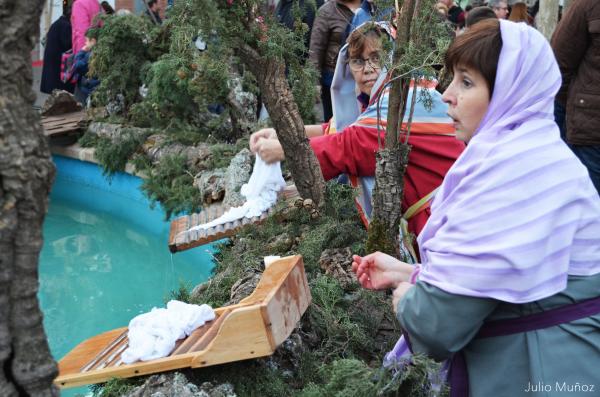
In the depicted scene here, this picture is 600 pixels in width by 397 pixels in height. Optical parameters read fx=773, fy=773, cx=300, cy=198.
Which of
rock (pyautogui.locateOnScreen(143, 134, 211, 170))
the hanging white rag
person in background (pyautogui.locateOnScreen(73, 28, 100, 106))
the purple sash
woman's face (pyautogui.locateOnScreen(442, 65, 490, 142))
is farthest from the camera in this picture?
person in background (pyautogui.locateOnScreen(73, 28, 100, 106))

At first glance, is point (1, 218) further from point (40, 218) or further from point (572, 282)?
point (572, 282)

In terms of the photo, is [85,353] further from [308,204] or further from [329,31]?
[329,31]


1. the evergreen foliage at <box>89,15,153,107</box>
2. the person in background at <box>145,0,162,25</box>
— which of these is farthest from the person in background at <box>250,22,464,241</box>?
the person in background at <box>145,0,162,25</box>

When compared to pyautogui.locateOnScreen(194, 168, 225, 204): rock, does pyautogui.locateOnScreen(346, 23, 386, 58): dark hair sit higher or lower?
higher

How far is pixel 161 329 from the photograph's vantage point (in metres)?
2.95

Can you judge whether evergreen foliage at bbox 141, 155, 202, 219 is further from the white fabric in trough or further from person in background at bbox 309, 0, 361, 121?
the white fabric in trough

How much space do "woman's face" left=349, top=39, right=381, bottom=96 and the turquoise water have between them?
6.32ft

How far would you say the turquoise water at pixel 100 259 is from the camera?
20.5 ft

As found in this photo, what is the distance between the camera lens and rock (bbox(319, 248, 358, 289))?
3756 mm

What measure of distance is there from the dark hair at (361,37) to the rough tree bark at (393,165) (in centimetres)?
48

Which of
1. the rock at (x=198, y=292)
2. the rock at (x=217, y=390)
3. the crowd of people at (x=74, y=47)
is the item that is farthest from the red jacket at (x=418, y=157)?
the crowd of people at (x=74, y=47)

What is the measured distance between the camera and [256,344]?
273cm

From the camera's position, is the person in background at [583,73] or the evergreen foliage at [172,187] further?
the evergreen foliage at [172,187]

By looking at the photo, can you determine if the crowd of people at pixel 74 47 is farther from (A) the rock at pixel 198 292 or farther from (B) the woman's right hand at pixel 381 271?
(B) the woman's right hand at pixel 381 271
